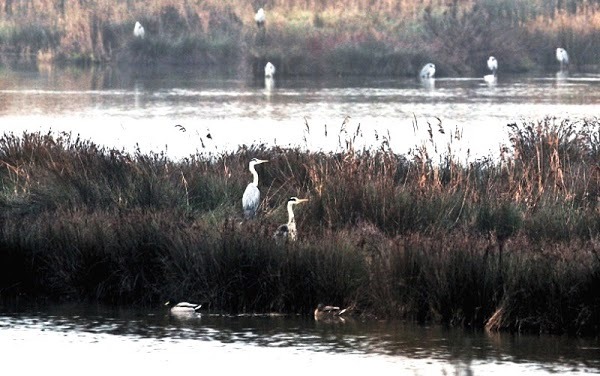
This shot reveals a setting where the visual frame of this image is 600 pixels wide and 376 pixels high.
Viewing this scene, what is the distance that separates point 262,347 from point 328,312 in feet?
2.64

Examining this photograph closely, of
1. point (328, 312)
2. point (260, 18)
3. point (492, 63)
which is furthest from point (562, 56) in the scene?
point (328, 312)

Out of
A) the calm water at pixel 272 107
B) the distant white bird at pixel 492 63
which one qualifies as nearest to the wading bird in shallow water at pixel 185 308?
the calm water at pixel 272 107

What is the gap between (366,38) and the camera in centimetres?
4497

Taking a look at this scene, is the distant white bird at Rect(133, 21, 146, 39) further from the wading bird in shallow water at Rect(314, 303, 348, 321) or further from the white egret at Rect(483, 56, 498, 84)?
the wading bird in shallow water at Rect(314, 303, 348, 321)

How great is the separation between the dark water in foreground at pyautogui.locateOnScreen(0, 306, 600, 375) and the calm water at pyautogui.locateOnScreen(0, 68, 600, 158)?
12044 millimetres

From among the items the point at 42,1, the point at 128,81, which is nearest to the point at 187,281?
the point at 128,81

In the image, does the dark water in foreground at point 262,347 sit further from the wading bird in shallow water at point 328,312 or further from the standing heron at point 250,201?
the standing heron at point 250,201

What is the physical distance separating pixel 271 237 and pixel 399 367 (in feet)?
7.30

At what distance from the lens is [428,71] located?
42.2 m

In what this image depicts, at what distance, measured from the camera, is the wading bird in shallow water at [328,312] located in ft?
41.5

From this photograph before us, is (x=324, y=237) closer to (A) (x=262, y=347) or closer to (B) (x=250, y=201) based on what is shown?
(A) (x=262, y=347)

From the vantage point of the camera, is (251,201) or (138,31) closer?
(251,201)

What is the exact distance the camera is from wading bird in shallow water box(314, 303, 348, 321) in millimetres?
12656

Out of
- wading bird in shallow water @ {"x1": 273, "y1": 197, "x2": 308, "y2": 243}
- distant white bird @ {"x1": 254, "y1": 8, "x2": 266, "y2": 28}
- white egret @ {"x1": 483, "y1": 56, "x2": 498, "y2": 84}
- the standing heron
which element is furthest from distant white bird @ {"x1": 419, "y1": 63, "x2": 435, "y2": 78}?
wading bird in shallow water @ {"x1": 273, "y1": 197, "x2": 308, "y2": 243}
